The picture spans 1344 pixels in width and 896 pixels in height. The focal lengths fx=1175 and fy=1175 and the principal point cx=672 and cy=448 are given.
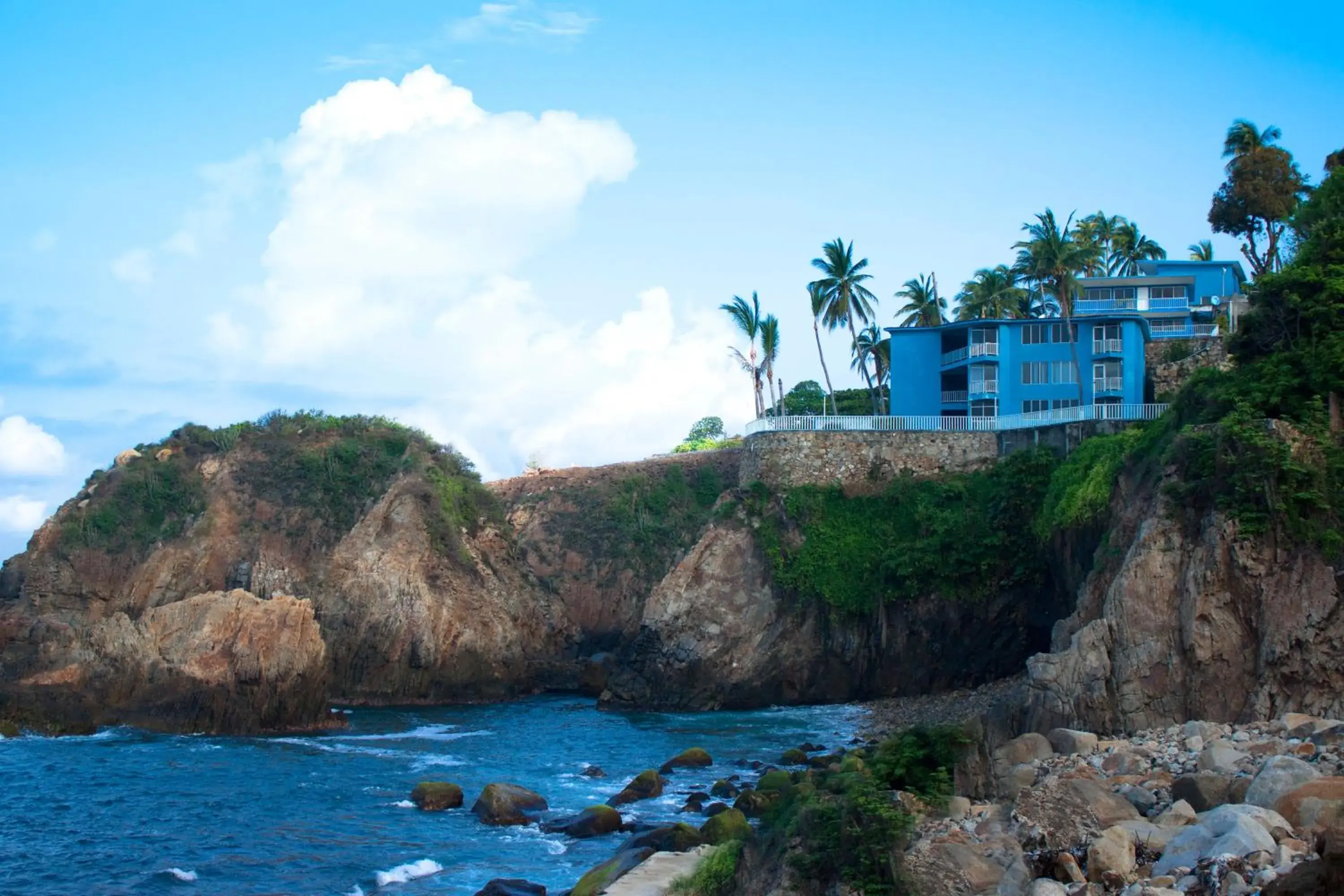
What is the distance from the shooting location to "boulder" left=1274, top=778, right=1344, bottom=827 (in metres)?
12.5

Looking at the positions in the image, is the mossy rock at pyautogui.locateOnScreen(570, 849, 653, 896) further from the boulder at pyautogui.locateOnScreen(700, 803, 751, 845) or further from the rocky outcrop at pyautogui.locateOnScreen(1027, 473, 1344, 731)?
the rocky outcrop at pyautogui.locateOnScreen(1027, 473, 1344, 731)

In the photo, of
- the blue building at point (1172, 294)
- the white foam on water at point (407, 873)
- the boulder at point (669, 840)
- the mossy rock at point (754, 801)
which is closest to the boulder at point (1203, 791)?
the boulder at point (669, 840)

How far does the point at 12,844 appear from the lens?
81.3 feet

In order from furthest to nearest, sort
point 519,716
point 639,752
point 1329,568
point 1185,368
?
point 1185,368, point 519,716, point 639,752, point 1329,568

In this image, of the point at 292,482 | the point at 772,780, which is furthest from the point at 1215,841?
the point at 292,482

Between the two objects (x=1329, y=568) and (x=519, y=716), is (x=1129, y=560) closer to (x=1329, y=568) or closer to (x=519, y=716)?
(x=1329, y=568)

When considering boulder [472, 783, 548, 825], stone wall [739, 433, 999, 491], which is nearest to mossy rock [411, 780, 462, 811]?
boulder [472, 783, 548, 825]

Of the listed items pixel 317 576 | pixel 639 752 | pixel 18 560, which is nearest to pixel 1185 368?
pixel 639 752

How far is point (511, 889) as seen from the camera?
2047cm

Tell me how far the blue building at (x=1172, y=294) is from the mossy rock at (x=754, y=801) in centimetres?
3879

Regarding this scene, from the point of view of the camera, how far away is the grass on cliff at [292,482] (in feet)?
164

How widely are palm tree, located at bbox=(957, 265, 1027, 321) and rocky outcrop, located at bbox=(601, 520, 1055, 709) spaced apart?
1904cm

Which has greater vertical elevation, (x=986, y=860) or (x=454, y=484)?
(x=454, y=484)

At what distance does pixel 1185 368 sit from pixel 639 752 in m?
28.0
